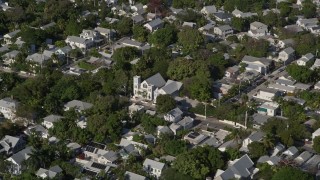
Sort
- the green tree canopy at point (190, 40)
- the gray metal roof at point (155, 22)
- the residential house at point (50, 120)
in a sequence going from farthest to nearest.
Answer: the gray metal roof at point (155, 22) → the green tree canopy at point (190, 40) → the residential house at point (50, 120)

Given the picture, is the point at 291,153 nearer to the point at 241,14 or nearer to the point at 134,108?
the point at 134,108

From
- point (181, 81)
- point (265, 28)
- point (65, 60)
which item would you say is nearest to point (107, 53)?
point (65, 60)

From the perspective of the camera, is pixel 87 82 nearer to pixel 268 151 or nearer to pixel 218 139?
pixel 218 139

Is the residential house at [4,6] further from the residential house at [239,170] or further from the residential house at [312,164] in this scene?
the residential house at [312,164]

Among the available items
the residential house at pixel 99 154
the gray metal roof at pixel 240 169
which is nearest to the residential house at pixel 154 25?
the residential house at pixel 99 154

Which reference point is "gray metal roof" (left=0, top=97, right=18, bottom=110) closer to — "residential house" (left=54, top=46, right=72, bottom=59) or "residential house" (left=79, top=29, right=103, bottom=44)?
"residential house" (left=54, top=46, right=72, bottom=59)
